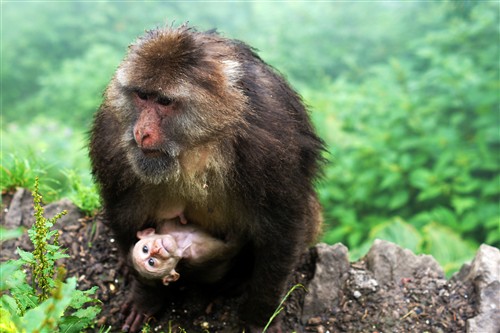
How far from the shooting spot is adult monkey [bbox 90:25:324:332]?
134 inches

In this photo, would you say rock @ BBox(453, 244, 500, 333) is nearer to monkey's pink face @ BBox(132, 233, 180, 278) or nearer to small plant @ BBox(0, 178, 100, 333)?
monkey's pink face @ BBox(132, 233, 180, 278)

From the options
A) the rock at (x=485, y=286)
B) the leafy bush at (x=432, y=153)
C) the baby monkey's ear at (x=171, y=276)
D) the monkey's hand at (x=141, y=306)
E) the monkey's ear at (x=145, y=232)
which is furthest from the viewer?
the leafy bush at (x=432, y=153)

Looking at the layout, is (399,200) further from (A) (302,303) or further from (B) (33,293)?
(B) (33,293)

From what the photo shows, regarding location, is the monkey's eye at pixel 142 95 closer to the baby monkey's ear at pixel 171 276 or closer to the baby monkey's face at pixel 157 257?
the baby monkey's face at pixel 157 257

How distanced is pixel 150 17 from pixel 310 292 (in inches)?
462

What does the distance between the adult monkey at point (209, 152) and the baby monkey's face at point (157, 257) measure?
30 centimetres

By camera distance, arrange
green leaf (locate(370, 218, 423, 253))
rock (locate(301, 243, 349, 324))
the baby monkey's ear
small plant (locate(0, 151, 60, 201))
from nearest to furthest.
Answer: the baby monkey's ear < rock (locate(301, 243, 349, 324)) < small plant (locate(0, 151, 60, 201)) < green leaf (locate(370, 218, 423, 253))

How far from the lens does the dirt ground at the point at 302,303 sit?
4285 millimetres

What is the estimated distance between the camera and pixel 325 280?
4.54 metres

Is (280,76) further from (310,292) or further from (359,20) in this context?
(359,20)

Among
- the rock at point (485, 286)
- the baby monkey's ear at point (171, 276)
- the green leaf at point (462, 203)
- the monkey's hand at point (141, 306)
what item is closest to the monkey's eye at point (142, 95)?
the baby monkey's ear at point (171, 276)

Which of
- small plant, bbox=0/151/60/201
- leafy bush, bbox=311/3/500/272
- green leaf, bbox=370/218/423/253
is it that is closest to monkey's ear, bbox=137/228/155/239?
small plant, bbox=0/151/60/201

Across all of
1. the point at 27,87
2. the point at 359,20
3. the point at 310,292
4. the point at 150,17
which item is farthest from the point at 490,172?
the point at 27,87

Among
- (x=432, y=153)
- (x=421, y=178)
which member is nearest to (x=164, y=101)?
(x=421, y=178)
